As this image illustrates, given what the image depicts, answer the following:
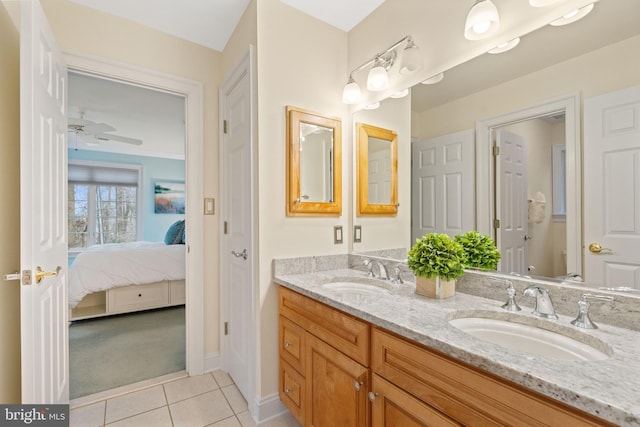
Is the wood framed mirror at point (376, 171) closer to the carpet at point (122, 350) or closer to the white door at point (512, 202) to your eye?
the white door at point (512, 202)

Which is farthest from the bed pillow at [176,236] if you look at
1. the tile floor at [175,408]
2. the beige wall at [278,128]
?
the beige wall at [278,128]

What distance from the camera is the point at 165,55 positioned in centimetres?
211

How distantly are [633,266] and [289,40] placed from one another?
73.6 inches

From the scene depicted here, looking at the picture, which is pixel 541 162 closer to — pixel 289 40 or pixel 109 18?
pixel 289 40

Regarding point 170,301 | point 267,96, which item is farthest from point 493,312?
point 170,301

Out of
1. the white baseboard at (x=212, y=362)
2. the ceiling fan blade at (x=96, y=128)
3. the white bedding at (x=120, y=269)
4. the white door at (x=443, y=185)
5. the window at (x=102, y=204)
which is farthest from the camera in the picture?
the window at (x=102, y=204)

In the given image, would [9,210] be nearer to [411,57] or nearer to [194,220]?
[194,220]

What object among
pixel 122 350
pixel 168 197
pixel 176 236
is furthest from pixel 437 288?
pixel 168 197

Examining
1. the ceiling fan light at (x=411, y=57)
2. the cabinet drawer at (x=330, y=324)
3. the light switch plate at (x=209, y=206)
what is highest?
the ceiling fan light at (x=411, y=57)

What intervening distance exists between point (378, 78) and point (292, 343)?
1.51 meters

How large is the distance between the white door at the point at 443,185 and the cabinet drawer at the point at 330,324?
663 millimetres

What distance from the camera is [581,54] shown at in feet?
3.30

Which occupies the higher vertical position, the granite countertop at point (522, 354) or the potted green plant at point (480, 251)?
the potted green plant at point (480, 251)

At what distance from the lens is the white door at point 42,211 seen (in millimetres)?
1134
